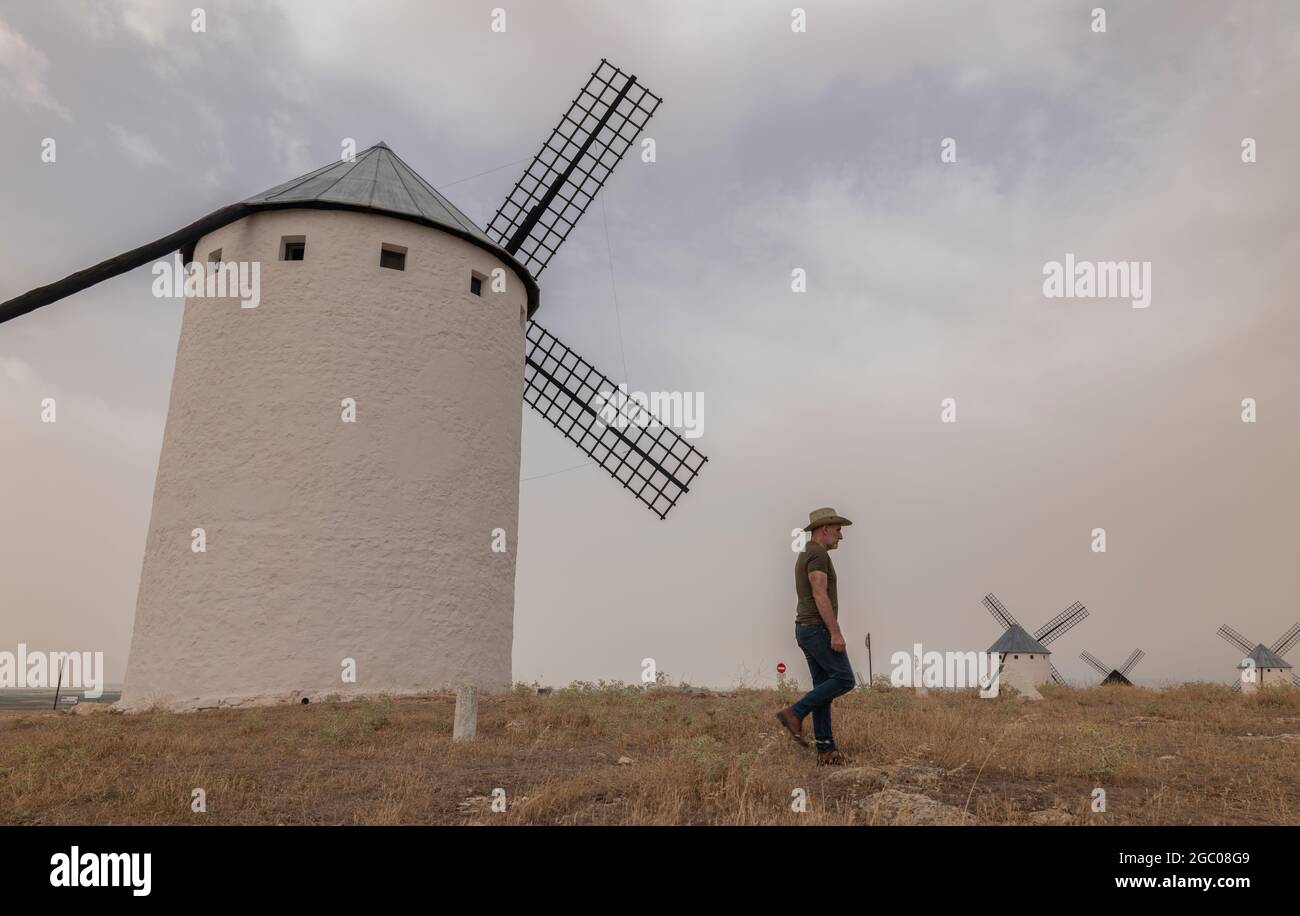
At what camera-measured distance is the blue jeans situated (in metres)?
5.96

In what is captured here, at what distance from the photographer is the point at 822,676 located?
20.1 feet

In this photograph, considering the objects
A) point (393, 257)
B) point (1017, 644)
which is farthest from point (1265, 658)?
point (393, 257)

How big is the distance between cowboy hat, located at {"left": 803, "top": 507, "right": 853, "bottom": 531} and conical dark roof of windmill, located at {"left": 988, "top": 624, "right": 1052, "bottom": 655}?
29890 millimetres

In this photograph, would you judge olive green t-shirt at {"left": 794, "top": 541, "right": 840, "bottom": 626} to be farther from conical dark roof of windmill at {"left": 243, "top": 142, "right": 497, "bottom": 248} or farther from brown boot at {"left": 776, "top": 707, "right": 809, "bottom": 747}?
conical dark roof of windmill at {"left": 243, "top": 142, "right": 497, "bottom": 248}

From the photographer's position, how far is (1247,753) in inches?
294

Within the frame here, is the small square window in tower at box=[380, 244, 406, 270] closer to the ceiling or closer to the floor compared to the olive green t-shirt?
closer to the ceiling

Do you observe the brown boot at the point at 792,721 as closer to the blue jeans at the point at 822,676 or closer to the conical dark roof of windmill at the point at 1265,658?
the blue jeans at the point at 822,676

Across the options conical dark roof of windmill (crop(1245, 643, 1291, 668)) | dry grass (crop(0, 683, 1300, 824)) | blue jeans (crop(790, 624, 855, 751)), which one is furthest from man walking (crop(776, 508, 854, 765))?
conical dark roof of windmill (crop(1245, 643, 1291, 668))

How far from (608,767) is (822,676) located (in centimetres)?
179

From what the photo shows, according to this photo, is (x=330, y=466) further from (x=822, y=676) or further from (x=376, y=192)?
(x=822, y=676)

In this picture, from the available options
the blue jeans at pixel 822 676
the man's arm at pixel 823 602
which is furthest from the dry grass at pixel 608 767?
the man's arm at pixel 823 602

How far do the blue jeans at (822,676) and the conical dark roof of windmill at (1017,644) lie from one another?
29.7 m
